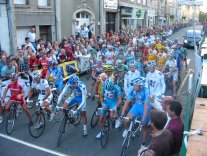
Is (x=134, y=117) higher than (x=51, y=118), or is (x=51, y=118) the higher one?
(x=134, y=117)

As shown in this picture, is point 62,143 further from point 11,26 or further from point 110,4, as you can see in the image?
point 110,4

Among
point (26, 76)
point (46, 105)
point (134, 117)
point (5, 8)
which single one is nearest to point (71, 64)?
point (26, 76)

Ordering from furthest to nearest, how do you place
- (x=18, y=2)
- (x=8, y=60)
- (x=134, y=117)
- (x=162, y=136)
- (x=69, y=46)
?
(x=18, y=2), (x=69, y=46), (x=8, y=60), (x=134, y=117), (x=162, y=136)

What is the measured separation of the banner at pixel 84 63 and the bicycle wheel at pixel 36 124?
8083mm

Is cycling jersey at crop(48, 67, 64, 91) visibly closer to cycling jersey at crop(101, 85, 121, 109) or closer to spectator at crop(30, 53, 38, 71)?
spectator at crop(30, 53, 38, 71)

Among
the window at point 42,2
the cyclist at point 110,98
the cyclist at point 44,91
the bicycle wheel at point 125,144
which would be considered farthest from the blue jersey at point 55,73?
the window at point 42,2

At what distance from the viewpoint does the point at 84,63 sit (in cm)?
1638

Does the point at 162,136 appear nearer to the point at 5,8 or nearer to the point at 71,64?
the point at 71,64

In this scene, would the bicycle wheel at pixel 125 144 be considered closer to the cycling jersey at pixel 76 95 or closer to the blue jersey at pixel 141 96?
the blue jersey at pixel 141 96

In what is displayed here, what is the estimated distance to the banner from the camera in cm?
1609

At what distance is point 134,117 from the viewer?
23.6ft

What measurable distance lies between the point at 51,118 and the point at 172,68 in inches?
246

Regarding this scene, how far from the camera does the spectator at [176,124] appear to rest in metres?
4.93

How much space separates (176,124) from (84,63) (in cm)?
1171
